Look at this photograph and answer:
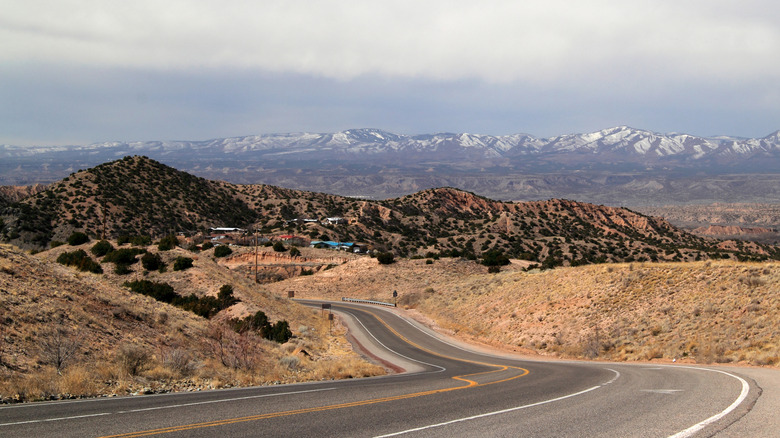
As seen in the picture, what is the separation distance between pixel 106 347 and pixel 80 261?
23443 millimetres

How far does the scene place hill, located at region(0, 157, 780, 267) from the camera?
8344cm

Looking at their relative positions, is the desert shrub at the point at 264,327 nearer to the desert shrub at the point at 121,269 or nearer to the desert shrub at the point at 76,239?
the desert shrub at the point at 121,269

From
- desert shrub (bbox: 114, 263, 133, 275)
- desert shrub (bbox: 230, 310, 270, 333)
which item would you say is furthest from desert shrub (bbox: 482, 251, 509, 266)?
desert shrub (bbox: 114, 263, 133, 275)

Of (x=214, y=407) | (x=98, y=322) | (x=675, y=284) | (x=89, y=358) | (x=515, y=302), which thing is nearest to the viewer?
A: (x=214, y=407)

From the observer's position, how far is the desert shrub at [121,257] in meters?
40.5

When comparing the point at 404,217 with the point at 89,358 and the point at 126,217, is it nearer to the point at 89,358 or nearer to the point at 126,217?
the point at 126,217

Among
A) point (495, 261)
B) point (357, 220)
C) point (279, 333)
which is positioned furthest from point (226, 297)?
point (357, 220)

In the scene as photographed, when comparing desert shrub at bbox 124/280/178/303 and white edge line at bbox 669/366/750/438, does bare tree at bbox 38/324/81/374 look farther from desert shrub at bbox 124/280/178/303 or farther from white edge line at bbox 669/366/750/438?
desert shrub at bbox 124/280/178/303

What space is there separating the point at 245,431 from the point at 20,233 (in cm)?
8521

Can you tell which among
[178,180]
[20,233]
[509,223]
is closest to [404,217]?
[509,223]

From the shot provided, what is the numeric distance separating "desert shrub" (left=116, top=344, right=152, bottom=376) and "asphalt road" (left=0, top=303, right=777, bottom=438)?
8.80ft

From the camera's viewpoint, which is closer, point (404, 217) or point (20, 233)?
point (20, 233)

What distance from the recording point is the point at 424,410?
10586 millimetres

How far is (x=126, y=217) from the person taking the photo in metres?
89.4
